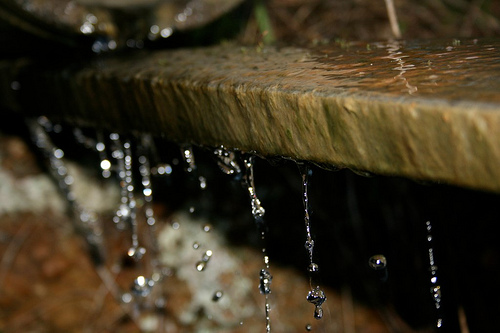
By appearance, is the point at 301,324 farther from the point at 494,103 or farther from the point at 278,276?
the point at 494,103

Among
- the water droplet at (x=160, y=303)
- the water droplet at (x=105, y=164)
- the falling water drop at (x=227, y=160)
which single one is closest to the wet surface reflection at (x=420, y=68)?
the falling water drop at (x=227, y=160)

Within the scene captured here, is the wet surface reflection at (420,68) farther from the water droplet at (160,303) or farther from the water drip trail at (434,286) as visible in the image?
the water droplet at (160,303)

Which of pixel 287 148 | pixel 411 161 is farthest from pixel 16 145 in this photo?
pixel 411 161

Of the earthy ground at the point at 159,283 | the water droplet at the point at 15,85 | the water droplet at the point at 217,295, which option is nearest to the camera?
the water droplet at the point at 15,85

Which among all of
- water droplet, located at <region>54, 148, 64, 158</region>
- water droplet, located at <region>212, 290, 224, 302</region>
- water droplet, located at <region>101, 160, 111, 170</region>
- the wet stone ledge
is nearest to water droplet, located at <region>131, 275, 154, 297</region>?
water droplet, located at <region>212, 290, 224, 302</region>

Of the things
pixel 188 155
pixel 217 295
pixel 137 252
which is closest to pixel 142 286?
pixel 137 252

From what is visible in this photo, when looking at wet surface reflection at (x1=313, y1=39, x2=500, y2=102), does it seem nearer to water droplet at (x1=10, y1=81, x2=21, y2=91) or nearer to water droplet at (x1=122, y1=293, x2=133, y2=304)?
water droplet at (x1=10, y1=81, x2=21, y2=91)

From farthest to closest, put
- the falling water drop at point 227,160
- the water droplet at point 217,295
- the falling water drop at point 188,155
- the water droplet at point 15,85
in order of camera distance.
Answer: the water droplet at point 217,295, the water droplet at point 15,85, the falling water drop at point 188,155, the falling water drop at point 227,160
